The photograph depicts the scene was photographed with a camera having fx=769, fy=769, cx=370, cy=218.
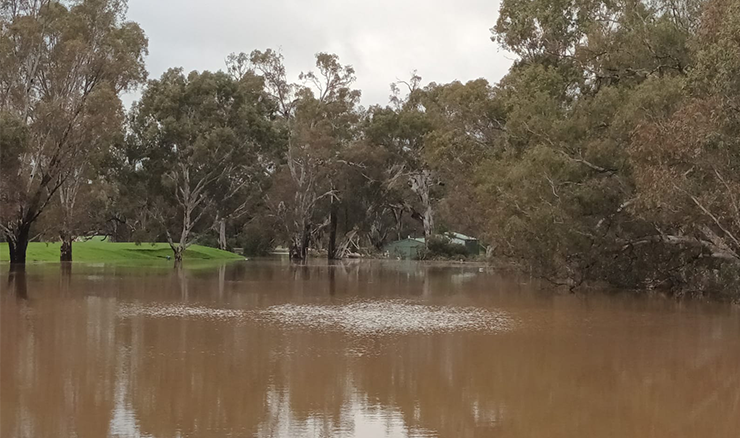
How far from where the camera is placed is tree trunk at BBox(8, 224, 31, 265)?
36594 millimetres

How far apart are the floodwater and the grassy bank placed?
83.9 feet

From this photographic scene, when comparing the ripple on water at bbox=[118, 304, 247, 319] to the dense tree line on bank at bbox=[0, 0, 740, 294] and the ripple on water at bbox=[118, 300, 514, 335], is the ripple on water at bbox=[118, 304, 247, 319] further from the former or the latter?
the dense tree line on bank at bbox=[0, 0, 740, 294]

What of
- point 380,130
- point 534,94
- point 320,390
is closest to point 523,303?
point 534,94

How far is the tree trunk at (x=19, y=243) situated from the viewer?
36.6m

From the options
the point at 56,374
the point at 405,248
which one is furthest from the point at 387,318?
the point at 405,248

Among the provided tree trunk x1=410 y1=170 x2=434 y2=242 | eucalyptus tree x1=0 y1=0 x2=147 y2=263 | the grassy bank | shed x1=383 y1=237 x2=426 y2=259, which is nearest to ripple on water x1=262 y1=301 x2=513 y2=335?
eucalyptus tree x1=0 y1=0 x2=147 y2=263

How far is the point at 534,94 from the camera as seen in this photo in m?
27.4

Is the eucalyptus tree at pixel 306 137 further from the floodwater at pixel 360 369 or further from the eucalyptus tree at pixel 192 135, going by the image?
the floodwater at pixel 360 369

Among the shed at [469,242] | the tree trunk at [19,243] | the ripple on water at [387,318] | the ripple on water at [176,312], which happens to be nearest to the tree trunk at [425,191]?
the shed at [469,242]

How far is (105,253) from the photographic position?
1865 inches

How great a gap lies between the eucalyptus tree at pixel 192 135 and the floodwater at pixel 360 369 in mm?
25334

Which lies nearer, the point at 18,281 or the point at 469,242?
the point at 18,281

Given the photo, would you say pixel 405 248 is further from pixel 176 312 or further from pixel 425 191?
pixel 176 312

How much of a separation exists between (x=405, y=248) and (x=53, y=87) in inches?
1485
